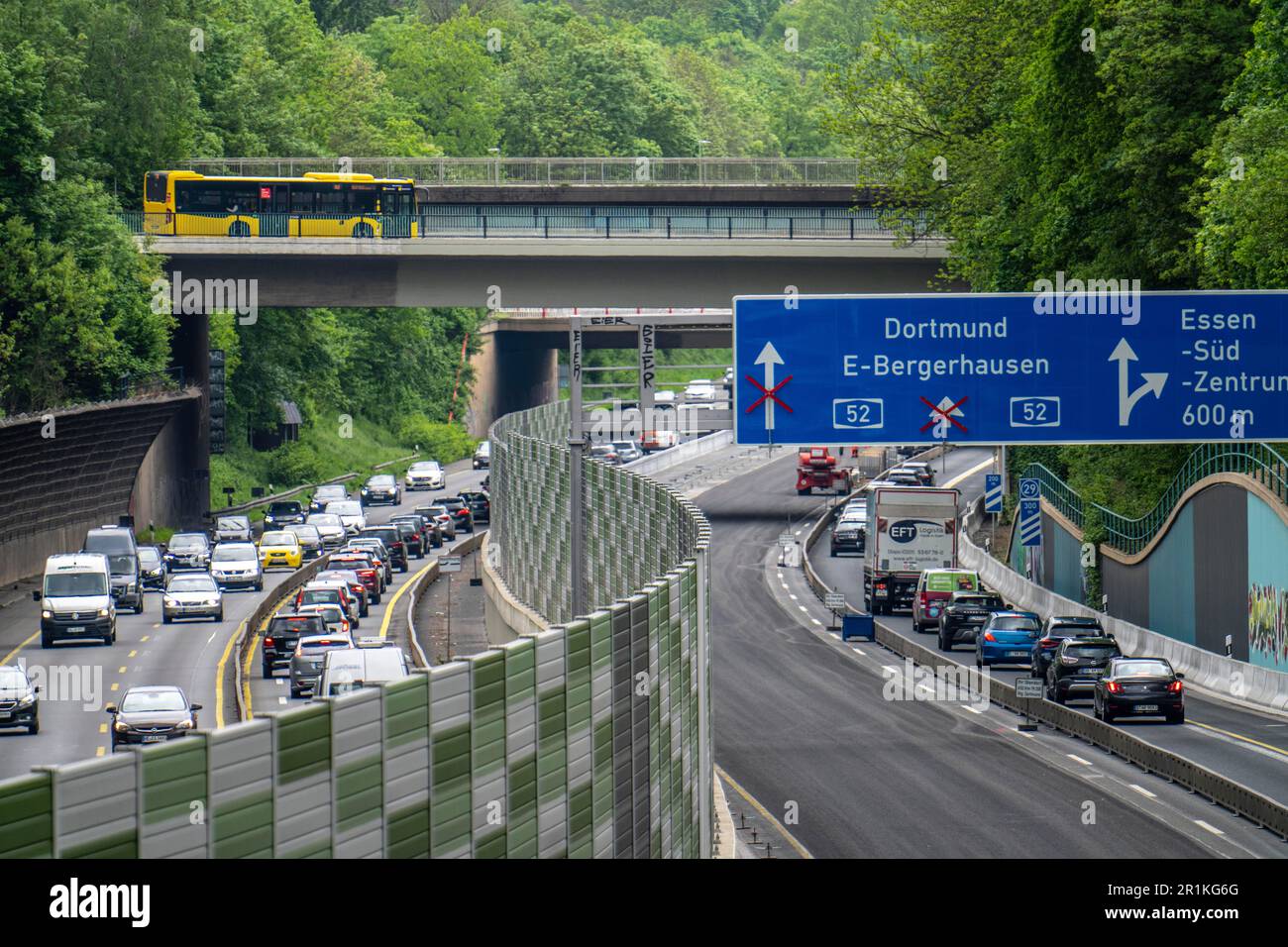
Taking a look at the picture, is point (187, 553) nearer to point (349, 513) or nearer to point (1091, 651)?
point (349, 513)

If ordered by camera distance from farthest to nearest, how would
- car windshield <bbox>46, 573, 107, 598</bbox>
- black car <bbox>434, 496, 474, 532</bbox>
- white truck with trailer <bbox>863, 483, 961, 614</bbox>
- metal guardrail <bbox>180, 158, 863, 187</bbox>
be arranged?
1. black car <bbox>434, 496, 474, 532</bbox>
2. metal guardrail <bbox>180, 158, 863, 187</bbox>
3. white truck with trailer <bbox>863, 483, 961, 614</bbox>
4. car windshield <bbox>46, 573, 107, 598</bbox>

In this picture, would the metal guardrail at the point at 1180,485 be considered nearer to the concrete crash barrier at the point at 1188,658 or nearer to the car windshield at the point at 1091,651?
the concrete crash barrier at the point at 1188,658

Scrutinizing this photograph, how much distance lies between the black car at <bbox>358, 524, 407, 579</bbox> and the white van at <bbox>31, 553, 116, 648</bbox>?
23704 millimetres

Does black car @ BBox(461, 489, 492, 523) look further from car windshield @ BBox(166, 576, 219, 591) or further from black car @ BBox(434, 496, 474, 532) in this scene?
car windshield @ BBox(166, 576, 219, 591)

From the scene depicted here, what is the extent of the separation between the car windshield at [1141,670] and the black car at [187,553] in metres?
38.9

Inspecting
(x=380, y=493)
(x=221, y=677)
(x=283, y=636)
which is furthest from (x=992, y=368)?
(x=380, y=493)

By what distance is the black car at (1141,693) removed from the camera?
119 ft

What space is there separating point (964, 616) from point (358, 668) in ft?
60.4

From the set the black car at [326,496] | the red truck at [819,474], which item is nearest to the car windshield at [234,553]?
the black car at [326,496]

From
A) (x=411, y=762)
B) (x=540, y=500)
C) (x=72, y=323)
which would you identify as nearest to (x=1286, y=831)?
(x=411, y=762)

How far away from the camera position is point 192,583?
58125 mm

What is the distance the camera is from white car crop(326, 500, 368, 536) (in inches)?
3366

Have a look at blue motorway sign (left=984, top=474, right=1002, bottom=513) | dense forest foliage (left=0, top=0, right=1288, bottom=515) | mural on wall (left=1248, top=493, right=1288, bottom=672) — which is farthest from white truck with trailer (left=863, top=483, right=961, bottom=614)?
mural on wall (left=1248, top=493, right=1288, bottom=672)

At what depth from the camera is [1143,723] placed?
36.7 m
